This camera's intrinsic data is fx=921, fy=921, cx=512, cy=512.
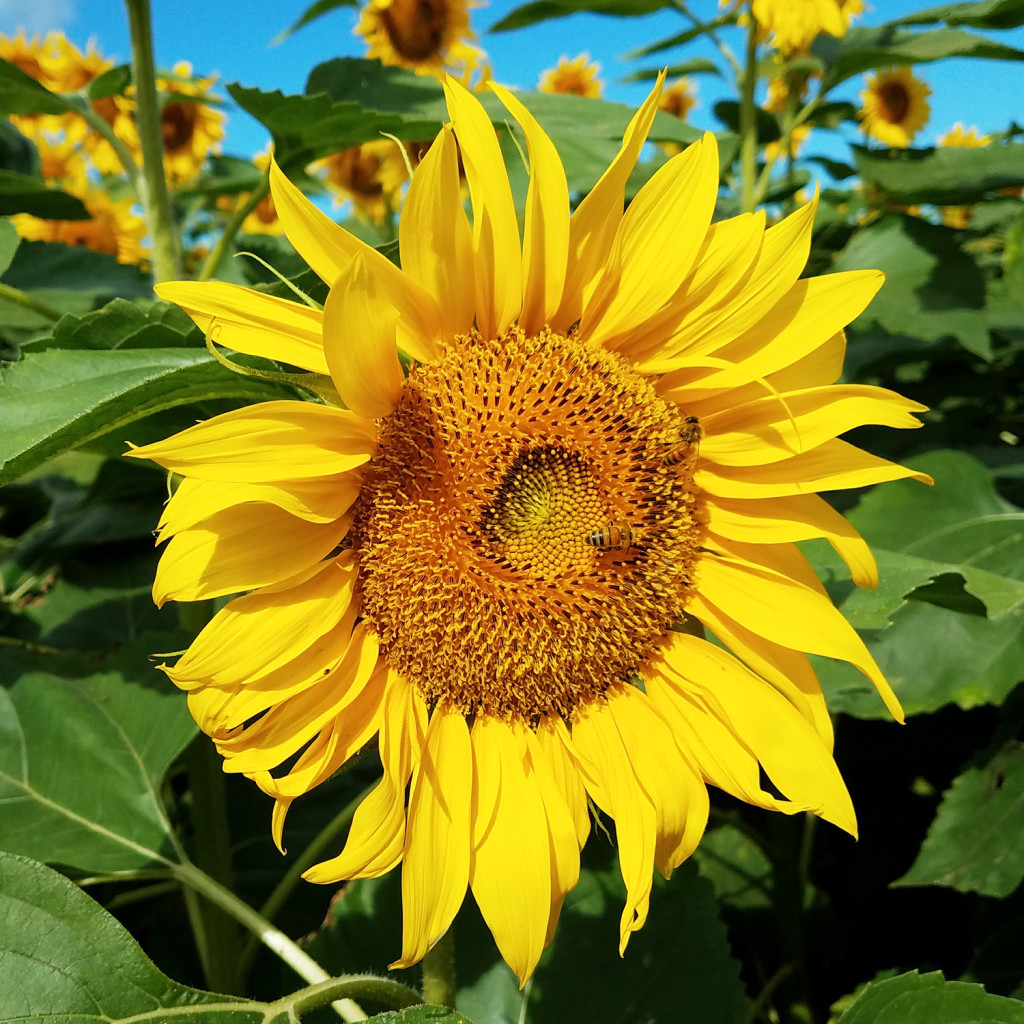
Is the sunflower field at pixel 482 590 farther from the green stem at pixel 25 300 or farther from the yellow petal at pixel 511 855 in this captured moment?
the green stem at pixel 25 300

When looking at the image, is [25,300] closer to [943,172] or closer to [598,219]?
[598,219]

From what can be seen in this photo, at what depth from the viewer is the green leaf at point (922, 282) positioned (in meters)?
2.57

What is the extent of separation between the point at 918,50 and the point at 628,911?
8.36ft

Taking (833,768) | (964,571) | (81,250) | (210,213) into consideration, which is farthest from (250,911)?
(210,213)

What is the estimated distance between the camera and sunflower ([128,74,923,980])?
1.20 metres

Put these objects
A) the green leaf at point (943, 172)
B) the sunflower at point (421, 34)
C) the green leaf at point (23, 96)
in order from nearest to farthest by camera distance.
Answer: the green leaf at point (23, 96)
the green leaf at point (943, 172)
the sunflower at point (421, 34)

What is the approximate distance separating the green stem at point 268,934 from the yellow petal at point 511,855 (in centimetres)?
24

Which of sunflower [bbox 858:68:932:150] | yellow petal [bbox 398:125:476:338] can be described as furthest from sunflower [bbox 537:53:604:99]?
yellow petal [bbox 398:125:476:338]

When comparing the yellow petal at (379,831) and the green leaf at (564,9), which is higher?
the green leaf at (564,9)

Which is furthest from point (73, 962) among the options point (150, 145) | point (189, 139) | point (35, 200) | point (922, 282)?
point (189, 139)

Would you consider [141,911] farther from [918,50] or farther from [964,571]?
[918,50]

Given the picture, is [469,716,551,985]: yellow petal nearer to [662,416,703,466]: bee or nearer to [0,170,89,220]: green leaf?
[662,416,703,466]: bee

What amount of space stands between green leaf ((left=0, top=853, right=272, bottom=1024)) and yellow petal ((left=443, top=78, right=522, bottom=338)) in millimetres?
987

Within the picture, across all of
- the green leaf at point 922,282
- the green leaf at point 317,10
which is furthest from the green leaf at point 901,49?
the green leaf at point 317,10
